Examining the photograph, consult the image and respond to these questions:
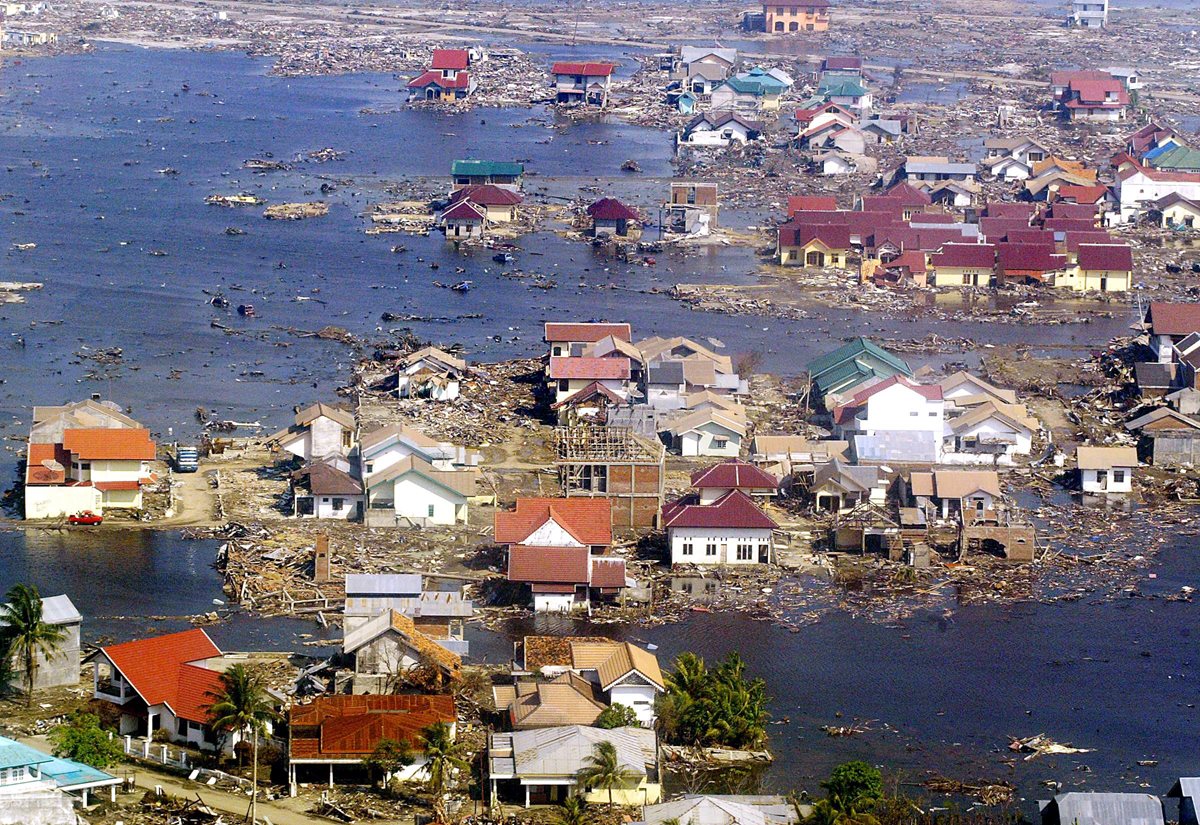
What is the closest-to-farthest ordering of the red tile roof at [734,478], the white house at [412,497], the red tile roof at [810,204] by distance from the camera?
the red tile roof at [734,478] → the white house at [412,497] → the red tile roof at [810,204]

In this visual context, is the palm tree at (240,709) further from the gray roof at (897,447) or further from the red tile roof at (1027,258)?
the red tile roof at (1027,258)

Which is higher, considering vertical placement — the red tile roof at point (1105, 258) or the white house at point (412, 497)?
the red tile roof at point (1105, 258)

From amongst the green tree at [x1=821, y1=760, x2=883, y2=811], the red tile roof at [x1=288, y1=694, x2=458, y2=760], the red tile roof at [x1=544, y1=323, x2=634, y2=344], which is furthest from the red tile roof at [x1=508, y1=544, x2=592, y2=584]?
the red tile roof at [x1=544, y1=323, x2=634, y2=344]

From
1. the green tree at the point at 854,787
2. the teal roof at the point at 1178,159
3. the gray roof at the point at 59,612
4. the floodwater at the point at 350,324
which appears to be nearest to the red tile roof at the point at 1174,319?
the floodwater at the point at 350,324

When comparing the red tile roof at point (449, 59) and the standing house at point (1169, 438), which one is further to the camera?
the red tile roof at point (449, 59)

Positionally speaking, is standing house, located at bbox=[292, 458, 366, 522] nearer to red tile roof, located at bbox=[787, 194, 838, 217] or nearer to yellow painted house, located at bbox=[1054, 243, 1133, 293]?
yellow painted house, located at bbox=[1054, 243, 1133, 293]

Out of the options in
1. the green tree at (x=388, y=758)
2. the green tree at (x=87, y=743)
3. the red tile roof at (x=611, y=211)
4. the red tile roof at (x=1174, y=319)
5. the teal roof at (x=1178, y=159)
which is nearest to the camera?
the green tree at (x=87, y=743)

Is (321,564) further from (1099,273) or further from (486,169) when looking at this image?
(486,169)
